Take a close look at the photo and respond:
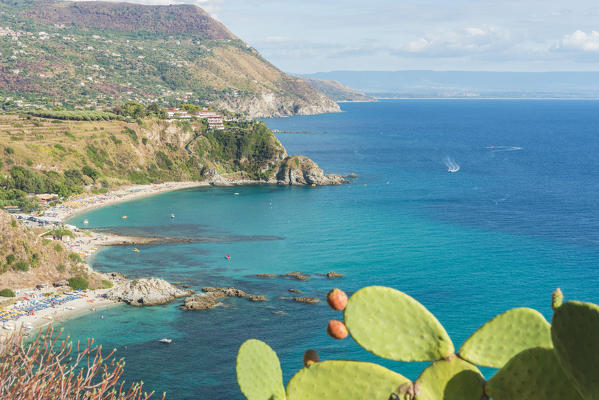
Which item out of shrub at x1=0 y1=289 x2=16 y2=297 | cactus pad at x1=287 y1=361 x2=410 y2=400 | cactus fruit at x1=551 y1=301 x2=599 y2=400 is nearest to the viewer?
cactus fruit at x1=551 y1=301 x2=599 y2=400

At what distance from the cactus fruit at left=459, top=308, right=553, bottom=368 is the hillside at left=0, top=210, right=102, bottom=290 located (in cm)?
5014

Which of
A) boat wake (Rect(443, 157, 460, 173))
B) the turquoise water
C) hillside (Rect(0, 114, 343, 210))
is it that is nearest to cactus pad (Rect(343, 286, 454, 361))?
the turquoise water

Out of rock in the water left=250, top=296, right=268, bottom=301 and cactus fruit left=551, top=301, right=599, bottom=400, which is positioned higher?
cactus fruit left=551, top=301, right=599, bottom=400

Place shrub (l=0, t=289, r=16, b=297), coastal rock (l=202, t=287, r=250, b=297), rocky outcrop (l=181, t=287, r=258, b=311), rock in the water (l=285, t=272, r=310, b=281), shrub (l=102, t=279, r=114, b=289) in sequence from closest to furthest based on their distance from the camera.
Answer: shrub (l=0, t=289, r=16, b=297)
rocky outcrop (l=181, t=287, r=258, b=311)
coastal rock (l=202, t=287, r=250, b=297)
shrub (l=102, t=279, r=114, b=289)
rock in the water (l=285, t=272, r=310, b=281)

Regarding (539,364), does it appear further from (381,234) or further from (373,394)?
(381,234)

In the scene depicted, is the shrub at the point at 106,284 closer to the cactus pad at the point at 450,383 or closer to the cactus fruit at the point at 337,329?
the cactus fruit at the point at 337,329

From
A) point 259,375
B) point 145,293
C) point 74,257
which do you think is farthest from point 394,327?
point 74,257

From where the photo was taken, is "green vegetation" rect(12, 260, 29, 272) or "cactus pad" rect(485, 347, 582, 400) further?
"green vegetation" rect(12, 260, 29, 272)

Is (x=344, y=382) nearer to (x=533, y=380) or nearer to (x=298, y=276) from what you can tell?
(x=533, y=380)

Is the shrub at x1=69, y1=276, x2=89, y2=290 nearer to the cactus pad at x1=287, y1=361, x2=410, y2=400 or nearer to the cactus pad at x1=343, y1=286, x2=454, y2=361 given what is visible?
the cactus pad at x1=287, y1=361, x2=410, y2=400

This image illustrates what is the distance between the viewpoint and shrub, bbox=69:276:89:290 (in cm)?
4825

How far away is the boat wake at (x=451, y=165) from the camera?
118 meters

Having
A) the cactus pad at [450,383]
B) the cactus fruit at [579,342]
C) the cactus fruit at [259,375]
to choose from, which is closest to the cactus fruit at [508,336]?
the cactus pad at [450,383]

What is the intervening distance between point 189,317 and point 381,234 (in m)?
34.1
